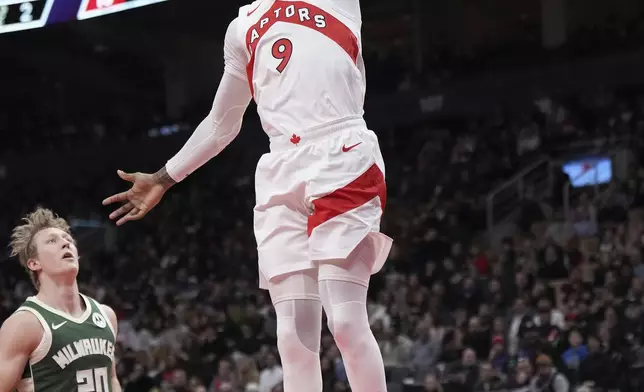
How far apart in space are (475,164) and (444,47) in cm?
430

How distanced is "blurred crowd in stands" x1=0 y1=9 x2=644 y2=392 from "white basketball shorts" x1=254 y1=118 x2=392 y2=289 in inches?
232

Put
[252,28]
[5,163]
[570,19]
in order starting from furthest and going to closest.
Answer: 1. [5,163]
2. [570,19]
3. [252,28]

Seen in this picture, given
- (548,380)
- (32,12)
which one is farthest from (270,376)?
(32,12)

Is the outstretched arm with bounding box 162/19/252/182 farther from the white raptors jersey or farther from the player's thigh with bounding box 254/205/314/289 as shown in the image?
the player's thigh with bounding box 254/205/314/289

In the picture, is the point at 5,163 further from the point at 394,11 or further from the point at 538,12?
the point at 538,12

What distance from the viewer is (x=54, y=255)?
4309mm

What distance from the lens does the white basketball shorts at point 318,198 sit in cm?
361

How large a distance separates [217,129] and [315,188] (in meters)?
0.63

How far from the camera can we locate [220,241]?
16719mm

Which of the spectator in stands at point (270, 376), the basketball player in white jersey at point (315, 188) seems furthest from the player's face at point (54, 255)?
the spectator in stands at point (270, 376)

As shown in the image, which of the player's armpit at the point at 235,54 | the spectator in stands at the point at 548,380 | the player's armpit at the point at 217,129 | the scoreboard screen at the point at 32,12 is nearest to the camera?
the player's armpit at the point at 235,54

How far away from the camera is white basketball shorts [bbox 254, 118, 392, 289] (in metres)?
3.61

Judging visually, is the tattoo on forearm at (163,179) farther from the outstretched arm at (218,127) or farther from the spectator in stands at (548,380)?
the spectator in stands at (548,380)

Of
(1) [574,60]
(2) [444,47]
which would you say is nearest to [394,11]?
(2) [444,47]
